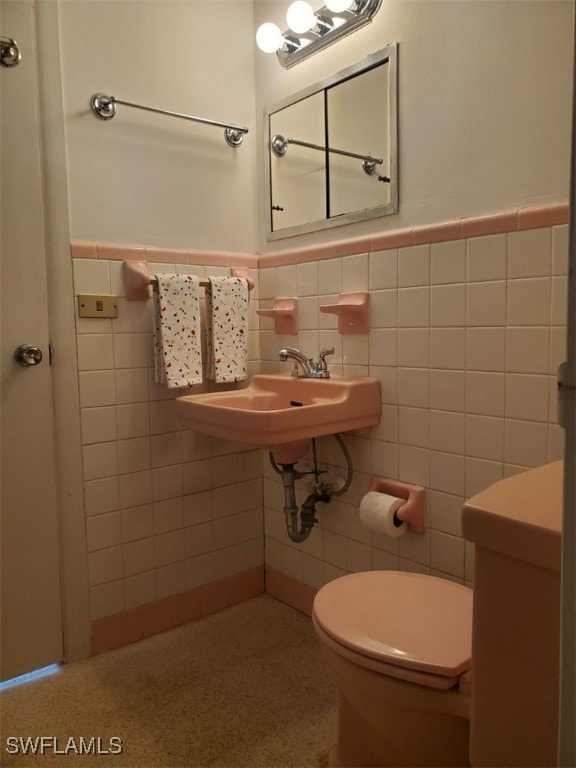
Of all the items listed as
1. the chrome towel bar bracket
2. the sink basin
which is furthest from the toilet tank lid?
the chrome towel bar bracket

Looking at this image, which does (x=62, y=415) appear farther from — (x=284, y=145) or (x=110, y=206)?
(x=284, y=145)

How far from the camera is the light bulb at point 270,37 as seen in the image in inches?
72.5

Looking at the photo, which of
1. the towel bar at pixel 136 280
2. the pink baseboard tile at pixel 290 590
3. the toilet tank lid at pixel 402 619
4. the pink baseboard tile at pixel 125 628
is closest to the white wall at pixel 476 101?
the towel bar at pixel 136 280

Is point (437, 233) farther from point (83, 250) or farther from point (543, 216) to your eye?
point (83, 250)

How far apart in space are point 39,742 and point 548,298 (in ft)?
5.67

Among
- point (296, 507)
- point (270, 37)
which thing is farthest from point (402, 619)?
point (270, 37)

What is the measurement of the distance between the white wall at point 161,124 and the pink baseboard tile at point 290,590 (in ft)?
4.30

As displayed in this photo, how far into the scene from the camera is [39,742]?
146cm

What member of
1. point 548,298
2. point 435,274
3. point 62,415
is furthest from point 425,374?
point 62,415

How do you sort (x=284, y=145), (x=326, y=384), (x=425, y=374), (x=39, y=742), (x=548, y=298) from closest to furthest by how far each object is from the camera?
(x=548, y=298)
(x=39, y=742)
(x=425, y=374)
(x=326, y=384)
(x=284, y=145)

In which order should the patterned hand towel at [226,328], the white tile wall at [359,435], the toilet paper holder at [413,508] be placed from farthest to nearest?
the patterned hand towel at [226,328], the toilet paper holder at [413,508], the white tile wall at [359,435]

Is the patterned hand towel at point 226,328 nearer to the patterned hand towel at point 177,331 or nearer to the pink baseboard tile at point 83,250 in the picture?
the patterned hand towel at point 177,331

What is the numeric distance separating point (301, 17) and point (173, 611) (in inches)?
81.1

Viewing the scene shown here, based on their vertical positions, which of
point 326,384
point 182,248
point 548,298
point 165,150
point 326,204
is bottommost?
point 326,384
